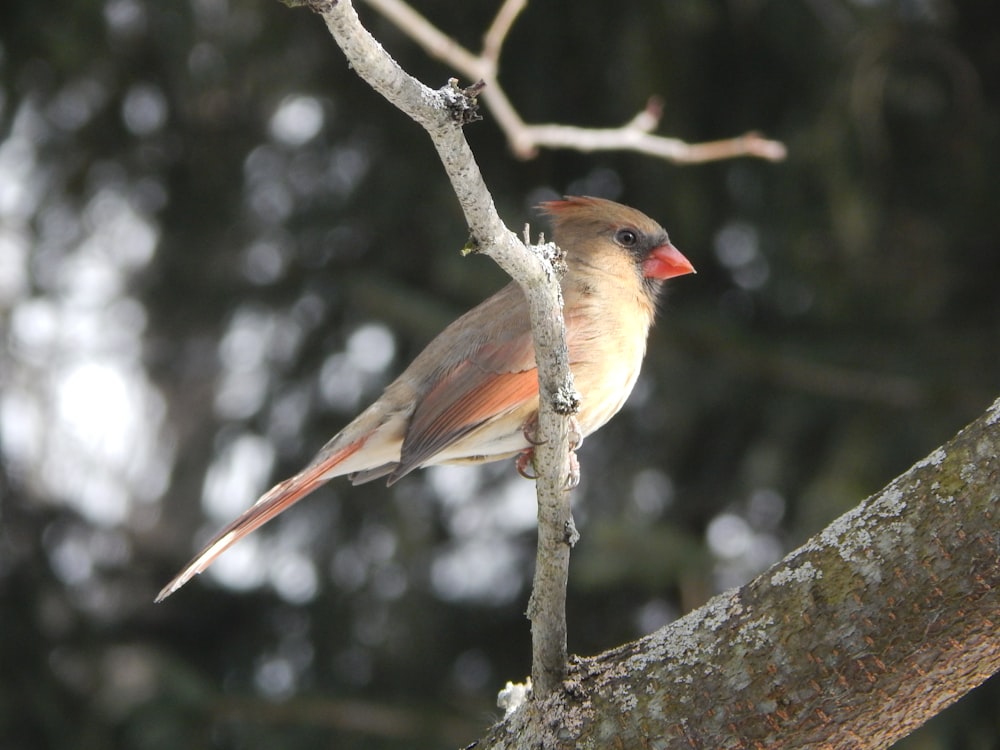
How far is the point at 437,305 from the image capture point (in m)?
4.81

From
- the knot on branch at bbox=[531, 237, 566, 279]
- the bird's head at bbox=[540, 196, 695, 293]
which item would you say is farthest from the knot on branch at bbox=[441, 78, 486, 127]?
the bird's head at bbox=[540, 196, 695, 293]

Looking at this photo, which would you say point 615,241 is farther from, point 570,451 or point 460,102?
point 460,102

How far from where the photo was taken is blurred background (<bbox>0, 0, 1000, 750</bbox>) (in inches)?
184

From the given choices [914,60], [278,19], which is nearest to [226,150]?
[278,19]

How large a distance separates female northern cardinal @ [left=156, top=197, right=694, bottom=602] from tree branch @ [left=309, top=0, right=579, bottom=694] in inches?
23.6

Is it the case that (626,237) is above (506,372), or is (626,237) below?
above

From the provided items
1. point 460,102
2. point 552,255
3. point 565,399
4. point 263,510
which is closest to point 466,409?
point 263,510

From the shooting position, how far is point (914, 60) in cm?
485

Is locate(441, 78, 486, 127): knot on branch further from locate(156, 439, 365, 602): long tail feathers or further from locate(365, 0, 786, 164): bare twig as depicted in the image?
locate(156, 439, 365, 602): long tail feathers

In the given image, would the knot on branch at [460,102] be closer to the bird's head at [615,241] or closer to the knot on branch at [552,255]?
the knot on branch at [552,255]

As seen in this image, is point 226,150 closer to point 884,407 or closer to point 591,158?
point 591,158

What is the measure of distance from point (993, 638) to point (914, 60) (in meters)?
3.58

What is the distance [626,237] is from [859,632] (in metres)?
1.82

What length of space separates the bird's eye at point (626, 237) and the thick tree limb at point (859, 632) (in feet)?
5.29
